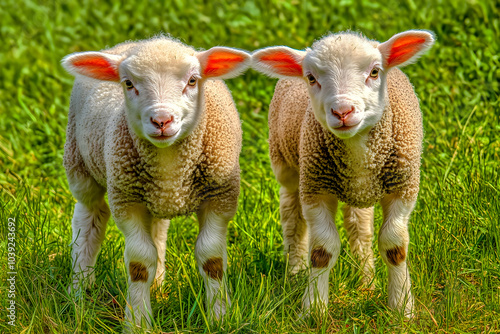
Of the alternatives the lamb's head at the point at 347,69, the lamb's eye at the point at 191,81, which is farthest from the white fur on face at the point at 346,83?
the lamb's eye at the point at 191,81

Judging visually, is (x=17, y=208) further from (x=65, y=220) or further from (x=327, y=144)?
(x=327, y=144)

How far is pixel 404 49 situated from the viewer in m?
4.16

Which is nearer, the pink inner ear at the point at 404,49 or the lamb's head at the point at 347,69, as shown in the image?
the lamb's head at the point at 347,69

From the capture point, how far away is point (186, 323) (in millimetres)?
4141

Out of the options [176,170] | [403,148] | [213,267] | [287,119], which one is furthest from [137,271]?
[403,148]

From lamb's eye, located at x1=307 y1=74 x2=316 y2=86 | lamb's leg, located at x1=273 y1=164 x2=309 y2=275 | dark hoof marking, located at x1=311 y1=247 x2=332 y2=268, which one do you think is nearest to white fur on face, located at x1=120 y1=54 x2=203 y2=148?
lamb's eye, located at x1=307 y1=74 x2=316 y2=86

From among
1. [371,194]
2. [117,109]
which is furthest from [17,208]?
[371,194]

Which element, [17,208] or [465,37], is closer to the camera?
[17,208]

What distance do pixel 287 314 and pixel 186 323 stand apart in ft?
1.99

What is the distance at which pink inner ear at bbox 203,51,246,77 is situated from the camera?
13.6ft

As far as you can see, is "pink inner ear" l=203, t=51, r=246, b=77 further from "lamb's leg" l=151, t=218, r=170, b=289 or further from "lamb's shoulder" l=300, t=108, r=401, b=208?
"lamb's leg" l=151, t=218, r=170, b=289

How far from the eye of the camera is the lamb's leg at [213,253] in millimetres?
4203

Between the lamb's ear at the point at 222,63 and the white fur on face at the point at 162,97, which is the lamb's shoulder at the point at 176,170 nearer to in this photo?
the white fur on face at the point at 162,97

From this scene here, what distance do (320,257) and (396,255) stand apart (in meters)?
0.46
